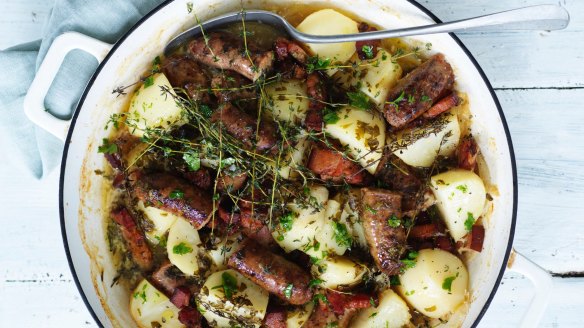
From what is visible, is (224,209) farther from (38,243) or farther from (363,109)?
(38,243)

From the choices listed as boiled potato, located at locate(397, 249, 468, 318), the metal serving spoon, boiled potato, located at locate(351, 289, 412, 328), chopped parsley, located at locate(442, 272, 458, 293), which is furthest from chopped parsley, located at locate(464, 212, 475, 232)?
the metal serving spoon

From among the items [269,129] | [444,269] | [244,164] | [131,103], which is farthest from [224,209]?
[444,269]

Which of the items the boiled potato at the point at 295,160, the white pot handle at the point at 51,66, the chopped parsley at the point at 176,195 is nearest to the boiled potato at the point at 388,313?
the boiled potato at the point at 295,160

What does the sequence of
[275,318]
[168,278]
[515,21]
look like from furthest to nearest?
[168,278] → [275,318] → [515,21]

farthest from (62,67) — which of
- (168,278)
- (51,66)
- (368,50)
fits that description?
(368,50)

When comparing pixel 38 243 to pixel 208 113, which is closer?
pixel 208 113

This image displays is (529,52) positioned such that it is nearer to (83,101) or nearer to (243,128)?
(243,128)
